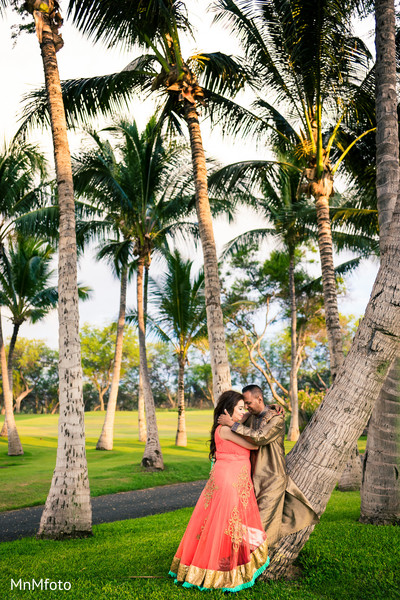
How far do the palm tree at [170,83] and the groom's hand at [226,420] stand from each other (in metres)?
3.87

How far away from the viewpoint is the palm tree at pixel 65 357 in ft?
21.8

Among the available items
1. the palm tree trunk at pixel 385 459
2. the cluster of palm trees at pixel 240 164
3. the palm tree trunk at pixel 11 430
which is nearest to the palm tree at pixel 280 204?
the cluster of palm trees at pixel 240 164

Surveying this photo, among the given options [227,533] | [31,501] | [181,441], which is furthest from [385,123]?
[181,441]

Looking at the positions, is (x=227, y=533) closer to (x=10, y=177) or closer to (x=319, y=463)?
(x=319, y=463)

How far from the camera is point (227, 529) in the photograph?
4.18 meters

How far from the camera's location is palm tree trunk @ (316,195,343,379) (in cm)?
1054

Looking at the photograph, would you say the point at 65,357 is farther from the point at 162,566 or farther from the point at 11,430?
the point at 11,430

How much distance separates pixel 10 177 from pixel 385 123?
13.8m

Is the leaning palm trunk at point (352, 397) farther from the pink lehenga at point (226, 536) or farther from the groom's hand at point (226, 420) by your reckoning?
the groom's hand at point (226, 420)

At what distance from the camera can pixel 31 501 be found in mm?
10820

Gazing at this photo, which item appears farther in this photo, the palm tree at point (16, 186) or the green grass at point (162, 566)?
the palm tree at point (16, 186)

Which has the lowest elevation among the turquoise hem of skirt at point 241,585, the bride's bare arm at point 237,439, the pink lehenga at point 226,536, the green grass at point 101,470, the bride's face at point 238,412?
the green grass at point 101,470

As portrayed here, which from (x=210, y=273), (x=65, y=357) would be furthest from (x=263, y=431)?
(x=210, y=273)

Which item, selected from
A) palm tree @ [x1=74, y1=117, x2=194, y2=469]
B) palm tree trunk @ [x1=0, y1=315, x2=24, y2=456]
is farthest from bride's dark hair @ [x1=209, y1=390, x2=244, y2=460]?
palm tree trunk @ [x1=0, y1=315, x2=24, y2=456]
